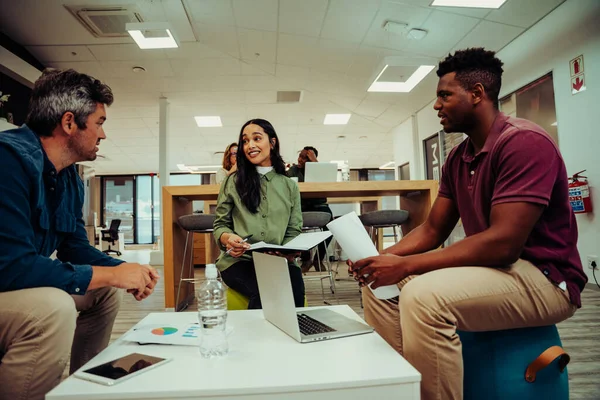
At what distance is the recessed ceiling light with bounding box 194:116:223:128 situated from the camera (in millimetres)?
7238

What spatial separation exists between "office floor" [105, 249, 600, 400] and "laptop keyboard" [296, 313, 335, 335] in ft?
3.37

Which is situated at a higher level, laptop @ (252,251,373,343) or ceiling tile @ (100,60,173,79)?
ceiling tile @ (100,60,173,79)

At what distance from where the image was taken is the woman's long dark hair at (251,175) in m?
1.83

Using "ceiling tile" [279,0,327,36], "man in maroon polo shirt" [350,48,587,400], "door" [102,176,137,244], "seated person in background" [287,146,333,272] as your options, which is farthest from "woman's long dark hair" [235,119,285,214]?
"door" [102,176,137,244]

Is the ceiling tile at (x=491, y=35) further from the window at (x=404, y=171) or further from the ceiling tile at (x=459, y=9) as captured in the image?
the window at (x=404, y=171)

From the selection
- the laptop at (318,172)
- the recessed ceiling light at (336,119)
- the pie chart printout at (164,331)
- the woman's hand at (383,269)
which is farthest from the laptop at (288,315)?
Result: the recessed ceiling light at (336,119)

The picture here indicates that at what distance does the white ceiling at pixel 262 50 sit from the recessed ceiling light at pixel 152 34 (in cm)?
23

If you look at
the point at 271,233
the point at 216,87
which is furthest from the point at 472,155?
the point at 216,87

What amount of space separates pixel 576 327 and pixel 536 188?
71.8 inches

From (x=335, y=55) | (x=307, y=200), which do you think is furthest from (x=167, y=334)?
(x=335, y=55)

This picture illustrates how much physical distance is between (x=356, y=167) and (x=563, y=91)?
32.6ft

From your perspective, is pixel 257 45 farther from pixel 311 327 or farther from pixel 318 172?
pixel 311 327

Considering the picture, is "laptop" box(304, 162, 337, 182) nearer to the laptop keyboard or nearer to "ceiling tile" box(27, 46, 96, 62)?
the laptop keyboard

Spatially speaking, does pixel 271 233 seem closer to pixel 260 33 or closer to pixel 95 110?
pixel 95 110
